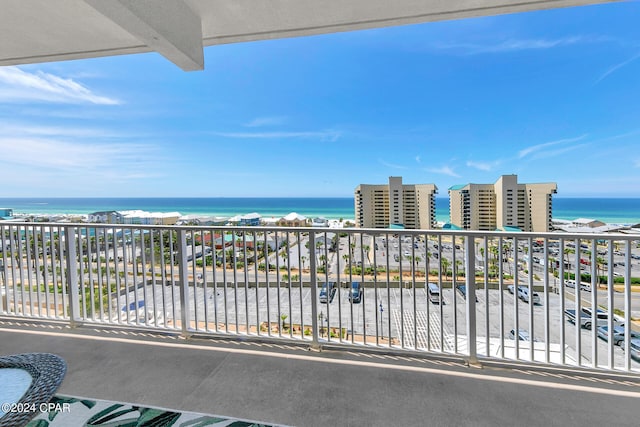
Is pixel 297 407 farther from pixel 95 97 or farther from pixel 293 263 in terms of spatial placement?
pixel 95 97

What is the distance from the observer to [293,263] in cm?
222

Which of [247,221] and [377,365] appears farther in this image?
[247,221]

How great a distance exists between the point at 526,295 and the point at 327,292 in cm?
148

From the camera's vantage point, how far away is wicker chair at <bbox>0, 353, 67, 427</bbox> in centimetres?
97

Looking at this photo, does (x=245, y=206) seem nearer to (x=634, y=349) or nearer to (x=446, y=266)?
(x=446, y=266)

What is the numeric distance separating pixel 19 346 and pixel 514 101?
35501mm

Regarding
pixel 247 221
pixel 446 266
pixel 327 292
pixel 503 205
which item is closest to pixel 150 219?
pixel 247 221

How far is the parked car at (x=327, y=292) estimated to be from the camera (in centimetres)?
221

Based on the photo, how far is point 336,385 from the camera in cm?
174

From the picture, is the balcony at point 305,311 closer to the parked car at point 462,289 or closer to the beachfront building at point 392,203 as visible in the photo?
the parked car at point 462,289

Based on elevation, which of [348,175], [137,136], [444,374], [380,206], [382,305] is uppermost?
[137,136]

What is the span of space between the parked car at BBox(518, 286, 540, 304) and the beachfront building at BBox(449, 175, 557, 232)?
812 millimetres

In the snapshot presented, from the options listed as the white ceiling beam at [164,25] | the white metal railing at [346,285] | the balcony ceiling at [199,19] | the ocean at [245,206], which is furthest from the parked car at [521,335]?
the ocean at [245,206]

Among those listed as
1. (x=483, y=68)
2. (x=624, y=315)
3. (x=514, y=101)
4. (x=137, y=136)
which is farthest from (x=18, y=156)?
(x=514, y=101)
